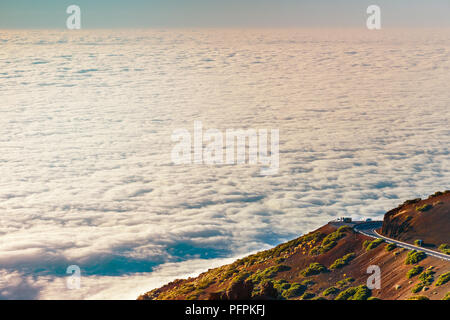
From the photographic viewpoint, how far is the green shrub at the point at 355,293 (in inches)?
1874

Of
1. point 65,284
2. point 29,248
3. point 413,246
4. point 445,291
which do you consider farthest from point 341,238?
point 29,248

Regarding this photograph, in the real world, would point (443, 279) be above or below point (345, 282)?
above

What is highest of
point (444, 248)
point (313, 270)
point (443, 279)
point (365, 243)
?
Result: point (443, 279)

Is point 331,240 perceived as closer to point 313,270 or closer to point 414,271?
point 313,270

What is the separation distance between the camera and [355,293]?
159 feet

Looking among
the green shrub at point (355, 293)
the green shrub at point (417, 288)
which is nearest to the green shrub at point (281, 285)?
the green shrub at point (355, 293)

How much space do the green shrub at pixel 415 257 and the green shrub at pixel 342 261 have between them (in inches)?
268

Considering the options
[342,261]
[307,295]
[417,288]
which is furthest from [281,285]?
[417,288]

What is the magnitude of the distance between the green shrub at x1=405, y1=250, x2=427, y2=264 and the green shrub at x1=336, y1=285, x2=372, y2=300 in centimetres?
464

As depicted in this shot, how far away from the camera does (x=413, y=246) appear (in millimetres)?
54156

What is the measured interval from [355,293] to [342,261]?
8058 mm
